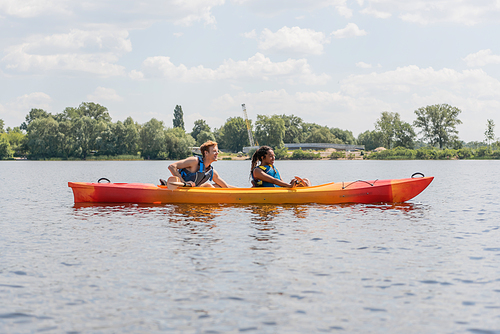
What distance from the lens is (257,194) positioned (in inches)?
583

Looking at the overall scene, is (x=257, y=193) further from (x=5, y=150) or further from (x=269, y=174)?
(x=5, y=150)

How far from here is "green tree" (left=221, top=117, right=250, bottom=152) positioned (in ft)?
467

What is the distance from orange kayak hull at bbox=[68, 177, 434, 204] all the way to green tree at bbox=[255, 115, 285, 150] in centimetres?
11280

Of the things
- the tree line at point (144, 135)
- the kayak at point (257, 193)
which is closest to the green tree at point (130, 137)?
the tree line at point (144, 135)

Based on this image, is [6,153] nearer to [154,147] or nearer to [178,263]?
[154,147]

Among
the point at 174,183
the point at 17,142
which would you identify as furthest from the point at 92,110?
the point at 174,183

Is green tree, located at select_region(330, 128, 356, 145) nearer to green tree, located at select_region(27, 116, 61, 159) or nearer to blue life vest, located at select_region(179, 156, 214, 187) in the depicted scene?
green tree, located at select_region(27, 116, 61, 159)

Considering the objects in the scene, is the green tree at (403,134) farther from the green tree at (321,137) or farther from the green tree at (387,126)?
the green tree at (321,137)

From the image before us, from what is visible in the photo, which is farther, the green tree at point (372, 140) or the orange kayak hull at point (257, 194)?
the green tree at point (372, 140)

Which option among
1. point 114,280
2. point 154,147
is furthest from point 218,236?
point 154,147

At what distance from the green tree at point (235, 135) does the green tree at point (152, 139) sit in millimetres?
39429

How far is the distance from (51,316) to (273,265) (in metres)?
3.29

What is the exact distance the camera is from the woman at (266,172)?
14.2 meters

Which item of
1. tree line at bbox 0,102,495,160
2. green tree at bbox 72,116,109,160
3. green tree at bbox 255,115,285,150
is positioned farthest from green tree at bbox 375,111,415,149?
green tree at bbox 72,116,109,160
